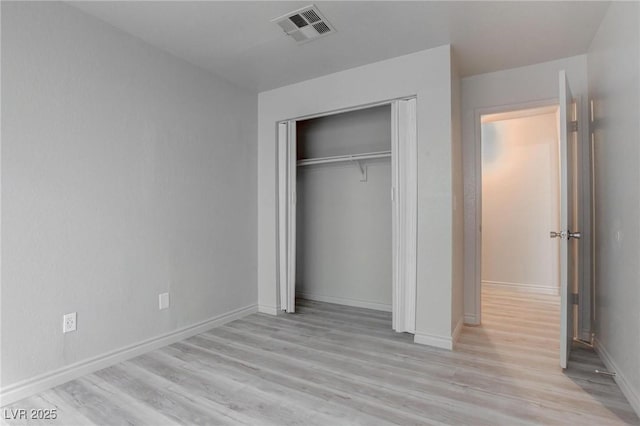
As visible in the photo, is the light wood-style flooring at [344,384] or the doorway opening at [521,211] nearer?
the light wood-style flooring at [344,384]

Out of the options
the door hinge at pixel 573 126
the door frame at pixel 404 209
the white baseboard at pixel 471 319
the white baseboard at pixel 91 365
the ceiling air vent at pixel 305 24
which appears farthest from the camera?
the white baseboard at pixel 471 319

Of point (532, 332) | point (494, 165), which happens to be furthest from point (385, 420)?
point (494, 165)

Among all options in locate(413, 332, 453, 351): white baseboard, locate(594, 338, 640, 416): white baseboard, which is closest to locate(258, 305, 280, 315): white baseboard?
locate(413, 332, 453, 351): white baseboard

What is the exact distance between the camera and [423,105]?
281cm

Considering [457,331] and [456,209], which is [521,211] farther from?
[457,331]

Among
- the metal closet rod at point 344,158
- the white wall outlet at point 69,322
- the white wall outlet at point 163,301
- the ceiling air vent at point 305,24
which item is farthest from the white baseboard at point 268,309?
the ceiling air vent at point 305,24

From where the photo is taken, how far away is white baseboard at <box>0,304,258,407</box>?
1.92 meters

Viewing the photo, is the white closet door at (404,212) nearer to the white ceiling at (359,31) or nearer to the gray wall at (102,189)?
the white ceiling at (359,31)

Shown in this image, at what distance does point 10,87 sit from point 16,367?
1.62m

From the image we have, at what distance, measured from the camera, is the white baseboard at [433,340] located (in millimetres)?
2672

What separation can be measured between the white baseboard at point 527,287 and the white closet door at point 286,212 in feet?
10.1

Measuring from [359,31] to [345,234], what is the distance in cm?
222

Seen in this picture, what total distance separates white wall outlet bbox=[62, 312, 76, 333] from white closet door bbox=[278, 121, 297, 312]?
1883 millimetres

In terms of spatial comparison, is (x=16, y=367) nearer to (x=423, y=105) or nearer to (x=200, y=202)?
(x=200, y=202)
